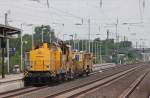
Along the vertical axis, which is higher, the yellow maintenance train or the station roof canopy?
the station roof canopy

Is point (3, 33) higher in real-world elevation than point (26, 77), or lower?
higher

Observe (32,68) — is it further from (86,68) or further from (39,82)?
(86,68)

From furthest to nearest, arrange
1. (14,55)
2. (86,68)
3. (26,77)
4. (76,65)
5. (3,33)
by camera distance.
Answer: (14,55) < (86,68) < (76,65) < (3,33) < (26,77)

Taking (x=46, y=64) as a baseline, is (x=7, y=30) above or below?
above

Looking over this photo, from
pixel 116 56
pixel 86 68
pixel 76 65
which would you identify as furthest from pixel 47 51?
pixel 116 56

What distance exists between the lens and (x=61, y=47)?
44.3 metres

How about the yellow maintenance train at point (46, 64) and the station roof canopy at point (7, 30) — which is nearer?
the yellow maintenance train at point (46, 64)

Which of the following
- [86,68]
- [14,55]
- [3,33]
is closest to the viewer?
[3,33]

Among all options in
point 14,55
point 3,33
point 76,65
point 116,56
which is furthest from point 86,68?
point 116,56

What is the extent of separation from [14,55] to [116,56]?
227 ft

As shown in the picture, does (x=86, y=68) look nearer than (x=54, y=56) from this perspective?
No

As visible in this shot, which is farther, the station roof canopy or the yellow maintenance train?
the station roof canopy

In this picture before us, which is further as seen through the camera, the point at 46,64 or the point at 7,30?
the point at 7,30

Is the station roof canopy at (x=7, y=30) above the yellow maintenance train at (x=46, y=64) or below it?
above
